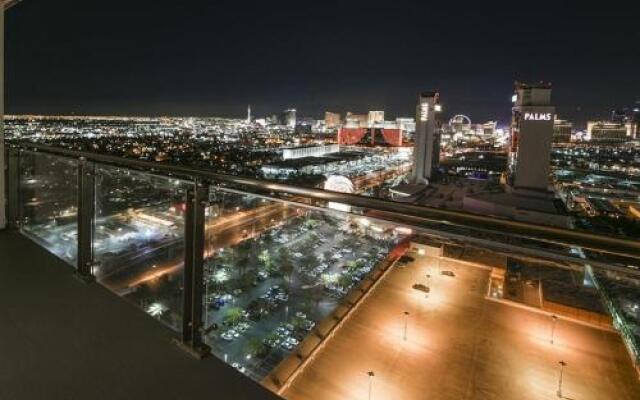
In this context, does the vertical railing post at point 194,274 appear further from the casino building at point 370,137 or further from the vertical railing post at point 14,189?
the casino building at point 370,137

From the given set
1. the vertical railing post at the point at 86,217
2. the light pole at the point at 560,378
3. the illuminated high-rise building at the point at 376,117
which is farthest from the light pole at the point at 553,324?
the illuminated high-rise building at the point at 376,117

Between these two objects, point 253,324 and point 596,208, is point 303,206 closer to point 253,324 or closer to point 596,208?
point 253,324

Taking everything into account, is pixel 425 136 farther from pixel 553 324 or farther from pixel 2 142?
pixel 2 142

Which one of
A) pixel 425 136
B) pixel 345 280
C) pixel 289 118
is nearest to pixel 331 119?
pixel 289 118

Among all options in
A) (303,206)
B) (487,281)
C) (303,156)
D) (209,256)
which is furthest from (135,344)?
(303,156)

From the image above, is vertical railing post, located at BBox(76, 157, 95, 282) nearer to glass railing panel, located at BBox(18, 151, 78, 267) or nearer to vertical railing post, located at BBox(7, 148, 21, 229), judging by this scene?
glass railing panel, located at BBox(18, 151, 78, 267)
